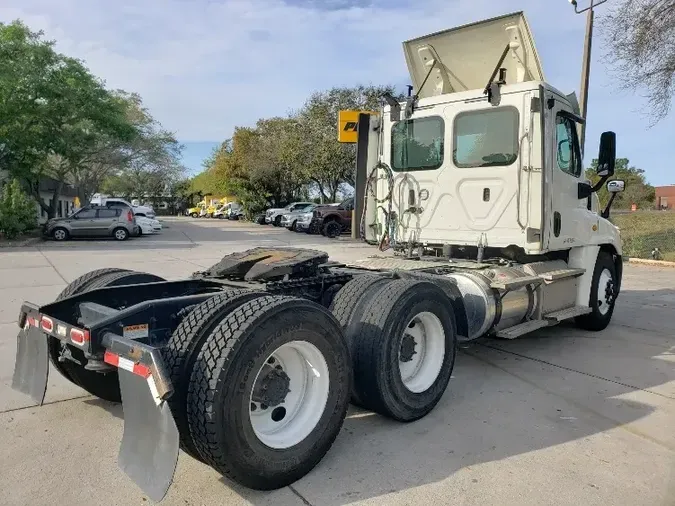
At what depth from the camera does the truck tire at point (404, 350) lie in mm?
3816

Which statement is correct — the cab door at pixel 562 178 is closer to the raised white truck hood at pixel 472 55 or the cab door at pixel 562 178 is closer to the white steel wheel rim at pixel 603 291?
the raised white truck hood at pixel 472 55

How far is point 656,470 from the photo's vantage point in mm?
3439

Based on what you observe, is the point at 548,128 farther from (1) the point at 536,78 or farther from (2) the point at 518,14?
(2) the point at 518,14

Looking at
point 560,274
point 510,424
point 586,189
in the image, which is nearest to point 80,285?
point 510,424

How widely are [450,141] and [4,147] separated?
23.6 metres

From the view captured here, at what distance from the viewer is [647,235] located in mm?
20078

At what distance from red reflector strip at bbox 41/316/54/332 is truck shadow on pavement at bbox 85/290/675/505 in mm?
1046

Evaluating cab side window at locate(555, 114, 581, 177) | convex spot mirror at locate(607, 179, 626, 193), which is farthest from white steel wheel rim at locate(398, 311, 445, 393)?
convex spot mirror at locate(607, 179, 626, 193)

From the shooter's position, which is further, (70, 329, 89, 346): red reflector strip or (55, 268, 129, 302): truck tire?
(55, 268, 129, 302): truck tire

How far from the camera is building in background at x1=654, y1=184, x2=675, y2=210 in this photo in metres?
61.8

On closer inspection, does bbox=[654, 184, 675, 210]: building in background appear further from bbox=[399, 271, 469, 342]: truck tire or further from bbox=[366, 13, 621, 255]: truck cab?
bbox=[399, 271, 469, 342]: truck tire

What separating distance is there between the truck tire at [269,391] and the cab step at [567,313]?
129 inches

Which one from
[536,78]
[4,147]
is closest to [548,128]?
[536,78]

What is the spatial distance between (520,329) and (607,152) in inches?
95.3
